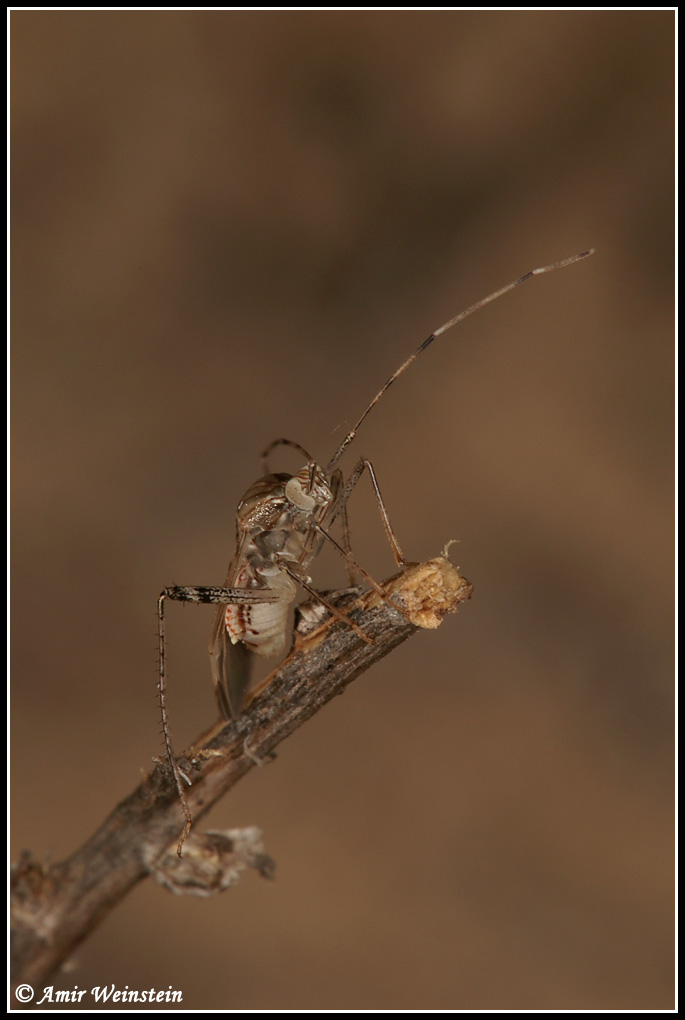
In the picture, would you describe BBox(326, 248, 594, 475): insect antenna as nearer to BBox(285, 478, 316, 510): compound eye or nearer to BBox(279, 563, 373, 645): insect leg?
BBox(285, 478, 316, 510): compound eye

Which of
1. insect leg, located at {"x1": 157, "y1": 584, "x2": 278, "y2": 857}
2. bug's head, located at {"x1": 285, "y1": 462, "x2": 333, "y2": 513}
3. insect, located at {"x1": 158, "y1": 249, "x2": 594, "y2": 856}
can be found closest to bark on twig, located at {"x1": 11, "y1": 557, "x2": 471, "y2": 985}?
insect leg, located at {"x1": 157, "y1": 584, "x2": 278, "y2": 857}

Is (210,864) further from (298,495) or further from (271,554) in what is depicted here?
(298,495)

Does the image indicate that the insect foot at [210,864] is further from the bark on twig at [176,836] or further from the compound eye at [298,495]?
the compound eye at [298,495]

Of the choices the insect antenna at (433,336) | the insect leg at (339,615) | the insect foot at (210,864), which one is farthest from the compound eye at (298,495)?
the insect foot at (210,864)

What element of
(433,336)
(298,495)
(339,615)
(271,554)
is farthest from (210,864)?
(433,336)

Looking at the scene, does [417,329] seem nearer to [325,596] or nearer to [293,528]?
[293,528]

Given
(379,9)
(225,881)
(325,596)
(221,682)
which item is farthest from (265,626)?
(379,9)
